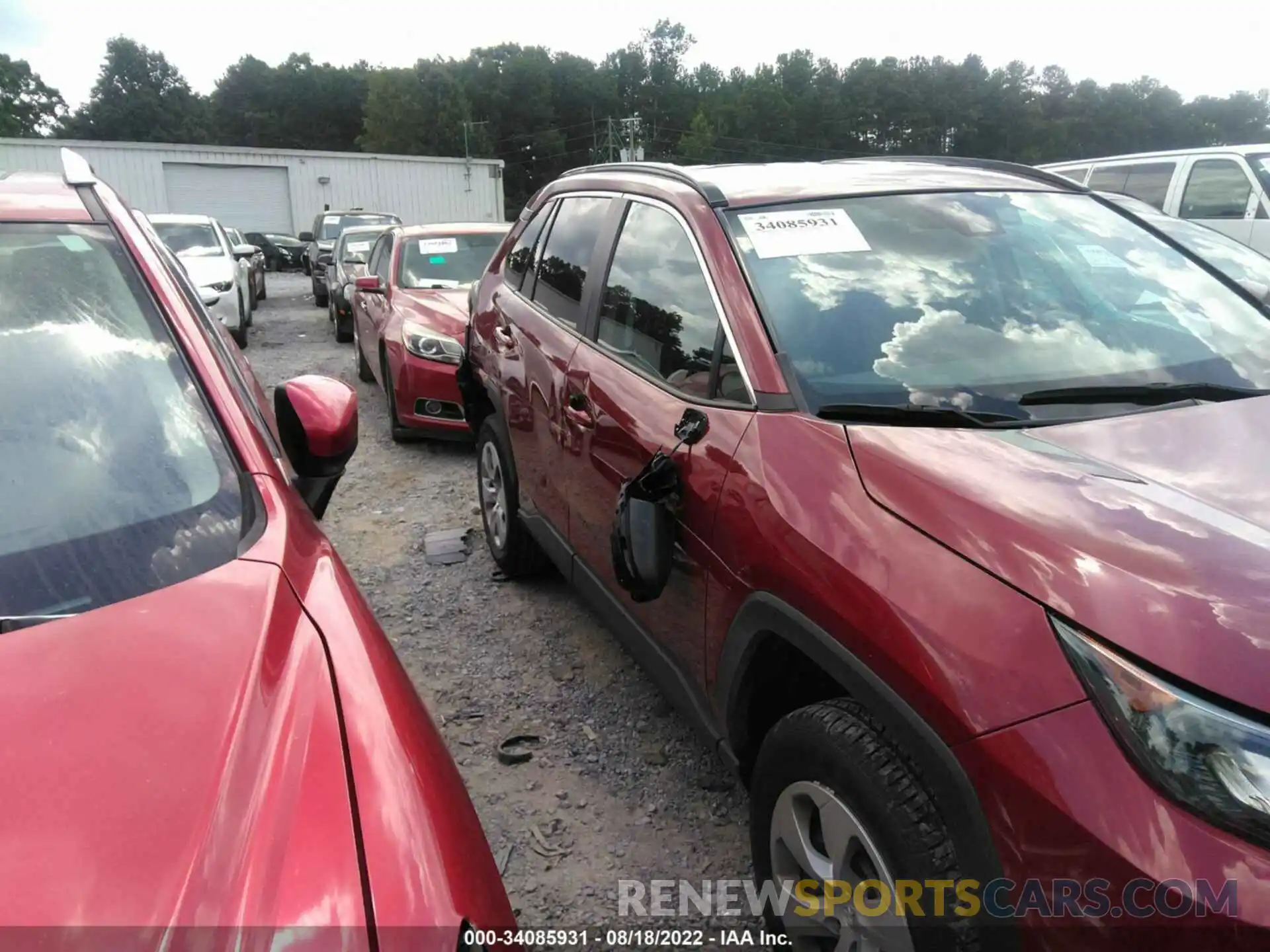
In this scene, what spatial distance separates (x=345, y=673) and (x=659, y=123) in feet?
308

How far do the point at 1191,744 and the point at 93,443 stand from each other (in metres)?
1.97

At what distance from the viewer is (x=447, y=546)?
4.91 m

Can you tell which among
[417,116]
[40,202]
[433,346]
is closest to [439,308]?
[433,346]

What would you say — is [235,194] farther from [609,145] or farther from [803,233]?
[609,145]

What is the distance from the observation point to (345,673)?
1475 millimetres

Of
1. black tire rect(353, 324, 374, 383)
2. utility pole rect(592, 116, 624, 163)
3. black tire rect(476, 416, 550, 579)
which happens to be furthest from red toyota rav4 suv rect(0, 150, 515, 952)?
utility pole rect(592, 116, 624, 163)

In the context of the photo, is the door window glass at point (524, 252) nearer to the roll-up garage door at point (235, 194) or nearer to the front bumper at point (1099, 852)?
the front bumper at point (1099, 852)

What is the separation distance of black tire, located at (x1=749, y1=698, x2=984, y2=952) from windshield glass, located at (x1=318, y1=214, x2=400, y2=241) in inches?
663

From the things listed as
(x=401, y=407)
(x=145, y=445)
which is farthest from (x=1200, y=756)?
(x=401, y=407)

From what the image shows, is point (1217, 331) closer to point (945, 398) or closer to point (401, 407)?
point (945, 398)

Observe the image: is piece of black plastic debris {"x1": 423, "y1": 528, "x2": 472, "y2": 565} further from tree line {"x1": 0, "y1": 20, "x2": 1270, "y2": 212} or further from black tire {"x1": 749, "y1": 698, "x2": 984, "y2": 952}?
tree line {"x1": 0, "y1": 20, "x2": 1270, "y2": 212}

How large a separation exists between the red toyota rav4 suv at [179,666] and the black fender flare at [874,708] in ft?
2.34

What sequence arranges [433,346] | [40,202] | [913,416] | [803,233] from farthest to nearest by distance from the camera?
[433,346] < [803,233] < [40,202] < [913,416]

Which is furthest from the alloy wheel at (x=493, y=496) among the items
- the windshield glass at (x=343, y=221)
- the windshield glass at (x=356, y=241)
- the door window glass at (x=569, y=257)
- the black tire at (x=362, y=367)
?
the windshield glass at (x=343, y=221)
